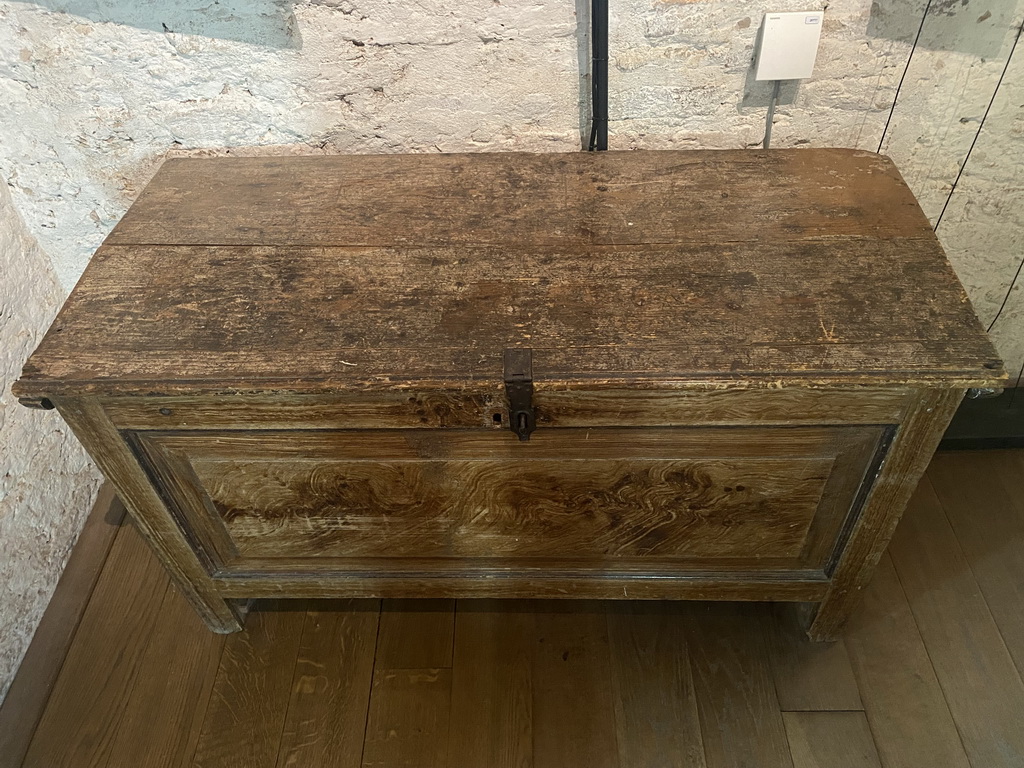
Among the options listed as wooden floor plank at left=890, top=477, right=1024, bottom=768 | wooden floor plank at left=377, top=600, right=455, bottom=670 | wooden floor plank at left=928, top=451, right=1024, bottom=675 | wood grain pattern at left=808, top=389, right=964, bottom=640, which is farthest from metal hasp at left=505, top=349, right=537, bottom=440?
wooden floor plank at left=928, top=451, right=1024, bottom=675

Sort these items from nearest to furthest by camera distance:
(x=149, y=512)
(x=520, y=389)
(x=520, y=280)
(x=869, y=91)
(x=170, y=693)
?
(x=520, y=389) → (x=520, y=280) → (x=149, y=512) → (x=869, y=91) → (x=170, y=693)

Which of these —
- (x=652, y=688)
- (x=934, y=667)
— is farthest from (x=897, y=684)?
(x=652, y=688)

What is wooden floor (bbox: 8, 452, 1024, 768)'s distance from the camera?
1421 millimetres

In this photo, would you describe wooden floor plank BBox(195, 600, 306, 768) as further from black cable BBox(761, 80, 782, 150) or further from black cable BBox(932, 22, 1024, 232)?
black cable BBox(932, 22, 1024, 232)

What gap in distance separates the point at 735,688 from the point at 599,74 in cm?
120

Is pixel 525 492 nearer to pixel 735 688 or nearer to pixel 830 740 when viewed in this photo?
pixel 735 688

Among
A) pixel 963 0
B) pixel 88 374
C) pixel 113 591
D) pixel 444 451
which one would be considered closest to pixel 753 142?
pixel 963 0

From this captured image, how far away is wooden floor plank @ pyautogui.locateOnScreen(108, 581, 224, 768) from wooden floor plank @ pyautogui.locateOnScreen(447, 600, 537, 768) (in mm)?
503

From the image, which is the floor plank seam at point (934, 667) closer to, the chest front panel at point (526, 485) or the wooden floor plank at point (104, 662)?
the chest front panel at point (526, 485)

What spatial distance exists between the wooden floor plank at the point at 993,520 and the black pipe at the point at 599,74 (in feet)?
3.72

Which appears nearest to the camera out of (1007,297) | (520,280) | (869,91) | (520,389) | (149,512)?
(520,389)

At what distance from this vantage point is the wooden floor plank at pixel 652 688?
4.63 feet

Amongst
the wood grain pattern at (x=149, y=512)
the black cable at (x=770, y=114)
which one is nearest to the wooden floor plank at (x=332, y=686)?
the wood grain pattern at (x=149, y=512)

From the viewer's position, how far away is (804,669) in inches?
59.4
